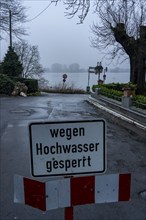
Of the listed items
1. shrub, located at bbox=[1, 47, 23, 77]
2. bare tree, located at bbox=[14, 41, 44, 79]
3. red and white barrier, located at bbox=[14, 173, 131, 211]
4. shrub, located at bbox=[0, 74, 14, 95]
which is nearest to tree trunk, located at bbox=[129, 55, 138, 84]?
shrub, located at bbox=[0, 74, 14, 95]

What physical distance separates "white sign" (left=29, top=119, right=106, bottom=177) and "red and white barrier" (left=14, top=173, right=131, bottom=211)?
9 centimetres

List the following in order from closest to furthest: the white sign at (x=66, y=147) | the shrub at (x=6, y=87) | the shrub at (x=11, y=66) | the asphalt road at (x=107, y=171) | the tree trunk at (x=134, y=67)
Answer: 1. the white sign at (x=66, y=147)
2. the asphalt road at (x=107, y=171)
3. the tree trunk at (x=134, y=67)
4. the shrub at (x=6, y=87)
5. the shrub at (x=11, y=66)

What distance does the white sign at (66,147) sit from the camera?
2.93 meters

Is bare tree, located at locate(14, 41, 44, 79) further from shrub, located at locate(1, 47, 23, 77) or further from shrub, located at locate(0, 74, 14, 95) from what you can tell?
shrub, located at locate(0, 74, 14, 95)

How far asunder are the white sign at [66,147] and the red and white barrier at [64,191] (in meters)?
0.09

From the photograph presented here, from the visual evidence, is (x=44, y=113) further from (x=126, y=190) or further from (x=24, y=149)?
(x=126, y=190)

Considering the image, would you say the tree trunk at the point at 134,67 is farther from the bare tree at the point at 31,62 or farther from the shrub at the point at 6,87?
the bare tree at the point at 31,62

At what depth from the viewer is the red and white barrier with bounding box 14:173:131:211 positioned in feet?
9.90

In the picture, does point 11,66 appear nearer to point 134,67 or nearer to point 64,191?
point 134,67

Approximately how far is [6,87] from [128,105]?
1668 centimetres

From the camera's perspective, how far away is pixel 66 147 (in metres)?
2.96

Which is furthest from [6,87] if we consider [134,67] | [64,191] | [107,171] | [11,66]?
[64,191]

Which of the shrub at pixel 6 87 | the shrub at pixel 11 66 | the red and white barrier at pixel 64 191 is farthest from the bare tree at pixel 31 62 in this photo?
the red and white barrier at pixel 64 191

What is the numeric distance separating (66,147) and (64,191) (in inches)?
15.6
